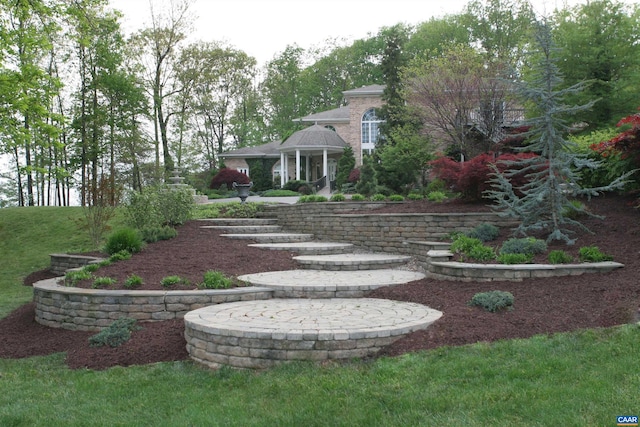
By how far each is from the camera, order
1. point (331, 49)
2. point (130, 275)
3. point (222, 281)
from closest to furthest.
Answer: point (222, 281) < point (130, 275) < point (331, 49)

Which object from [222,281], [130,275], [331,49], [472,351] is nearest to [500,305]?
[472,351]

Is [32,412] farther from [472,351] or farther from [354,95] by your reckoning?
[354,95]

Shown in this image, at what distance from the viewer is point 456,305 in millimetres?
5414

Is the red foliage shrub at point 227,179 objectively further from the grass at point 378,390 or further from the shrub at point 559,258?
the grass at point 378,390

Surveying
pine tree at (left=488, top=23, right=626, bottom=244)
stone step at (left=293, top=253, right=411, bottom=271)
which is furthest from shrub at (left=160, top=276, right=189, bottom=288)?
pine tree at (left=488, top=23, right=626, bottom=244)

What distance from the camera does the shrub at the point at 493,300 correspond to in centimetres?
511

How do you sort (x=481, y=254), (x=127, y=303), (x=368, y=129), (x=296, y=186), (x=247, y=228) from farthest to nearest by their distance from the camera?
(x=368, y=129), (x=296, y=186), (x=247, y=228), (x=481, y=254), (x=127, y=303)

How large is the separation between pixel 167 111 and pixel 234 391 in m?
29.1

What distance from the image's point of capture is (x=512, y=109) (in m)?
14.6

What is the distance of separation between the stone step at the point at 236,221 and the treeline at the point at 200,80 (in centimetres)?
232

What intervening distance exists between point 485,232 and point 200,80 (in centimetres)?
2647

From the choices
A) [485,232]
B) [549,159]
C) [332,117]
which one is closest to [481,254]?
[485,232]

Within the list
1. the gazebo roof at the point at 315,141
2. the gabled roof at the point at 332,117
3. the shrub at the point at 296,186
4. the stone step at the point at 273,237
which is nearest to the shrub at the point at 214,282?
the stone step at the point at 273,237

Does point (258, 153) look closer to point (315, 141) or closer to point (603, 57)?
point (315, 141)
